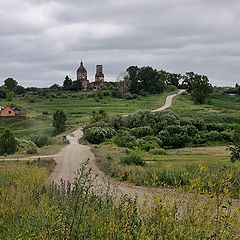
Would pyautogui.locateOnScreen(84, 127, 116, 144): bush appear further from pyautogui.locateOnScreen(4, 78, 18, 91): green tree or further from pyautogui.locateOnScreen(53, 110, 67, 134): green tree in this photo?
pyautogui.locateOnScreen(4, 78, 18, 91): green tree

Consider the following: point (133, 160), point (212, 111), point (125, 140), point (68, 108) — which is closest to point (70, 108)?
point (68, 108)

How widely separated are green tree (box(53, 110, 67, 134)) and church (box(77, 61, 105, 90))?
63.5 meters

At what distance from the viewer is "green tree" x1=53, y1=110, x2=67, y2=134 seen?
61.7m

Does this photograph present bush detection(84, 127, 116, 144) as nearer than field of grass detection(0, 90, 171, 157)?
Yes

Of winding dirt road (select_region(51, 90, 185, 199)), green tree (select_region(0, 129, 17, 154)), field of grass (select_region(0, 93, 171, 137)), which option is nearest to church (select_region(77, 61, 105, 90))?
field of grass (select_region(0, 93, 171, 137))

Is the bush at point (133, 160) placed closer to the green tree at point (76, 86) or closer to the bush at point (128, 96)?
the bush at point (128, 96)

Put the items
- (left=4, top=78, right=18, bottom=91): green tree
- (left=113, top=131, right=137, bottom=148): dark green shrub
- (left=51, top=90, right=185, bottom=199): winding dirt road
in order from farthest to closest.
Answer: (left=4, top=78, right=18, bottom=91): green tree, (left=113, top=131, right=137, bottom=148): dark green shrub, (left=51, top=90, right=185, bottom=199): winding dirt road

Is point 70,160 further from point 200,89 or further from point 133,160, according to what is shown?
point 200,89

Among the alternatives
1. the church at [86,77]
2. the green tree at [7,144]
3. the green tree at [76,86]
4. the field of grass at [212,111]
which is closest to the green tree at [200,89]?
the field of grass at [212,111]

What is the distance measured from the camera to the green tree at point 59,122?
61.7 meters

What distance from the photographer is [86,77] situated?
14588 cm

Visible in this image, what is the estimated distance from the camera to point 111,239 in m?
4.51

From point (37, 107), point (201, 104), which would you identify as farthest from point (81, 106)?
point (201, 104)

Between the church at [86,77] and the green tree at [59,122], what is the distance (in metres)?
63.5
